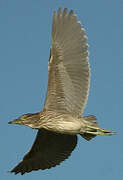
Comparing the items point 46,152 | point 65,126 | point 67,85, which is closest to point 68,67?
point 67,85

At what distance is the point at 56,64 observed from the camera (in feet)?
42.8

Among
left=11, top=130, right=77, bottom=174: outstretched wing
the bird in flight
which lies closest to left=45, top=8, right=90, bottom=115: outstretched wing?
the bird in flight

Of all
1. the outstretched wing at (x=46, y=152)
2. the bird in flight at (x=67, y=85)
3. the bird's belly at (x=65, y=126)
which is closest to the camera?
the bird's belly at (x=65, y=126)

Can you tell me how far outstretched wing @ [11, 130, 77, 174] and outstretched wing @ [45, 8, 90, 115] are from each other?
1.38 metres

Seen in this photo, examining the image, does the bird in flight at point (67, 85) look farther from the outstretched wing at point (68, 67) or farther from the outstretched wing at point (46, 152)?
the outstretched wing at point (46, 152)

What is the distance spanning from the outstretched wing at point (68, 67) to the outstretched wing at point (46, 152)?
1376 millimetres

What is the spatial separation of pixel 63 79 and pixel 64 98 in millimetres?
486

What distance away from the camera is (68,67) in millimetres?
13117

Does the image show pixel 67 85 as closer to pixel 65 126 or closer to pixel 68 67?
pixel 68 67

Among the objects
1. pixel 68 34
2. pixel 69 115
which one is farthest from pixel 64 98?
pixel 68 34

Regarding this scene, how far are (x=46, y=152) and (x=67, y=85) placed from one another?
242cm

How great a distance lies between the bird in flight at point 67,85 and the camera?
12859 mm

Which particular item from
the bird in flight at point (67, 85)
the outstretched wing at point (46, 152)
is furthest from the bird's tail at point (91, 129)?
the outstretched wing at point (46, 152)

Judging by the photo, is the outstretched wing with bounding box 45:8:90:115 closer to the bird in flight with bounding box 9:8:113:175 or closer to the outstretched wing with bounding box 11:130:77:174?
the bird in flight with bounding box 9:8:113:175
